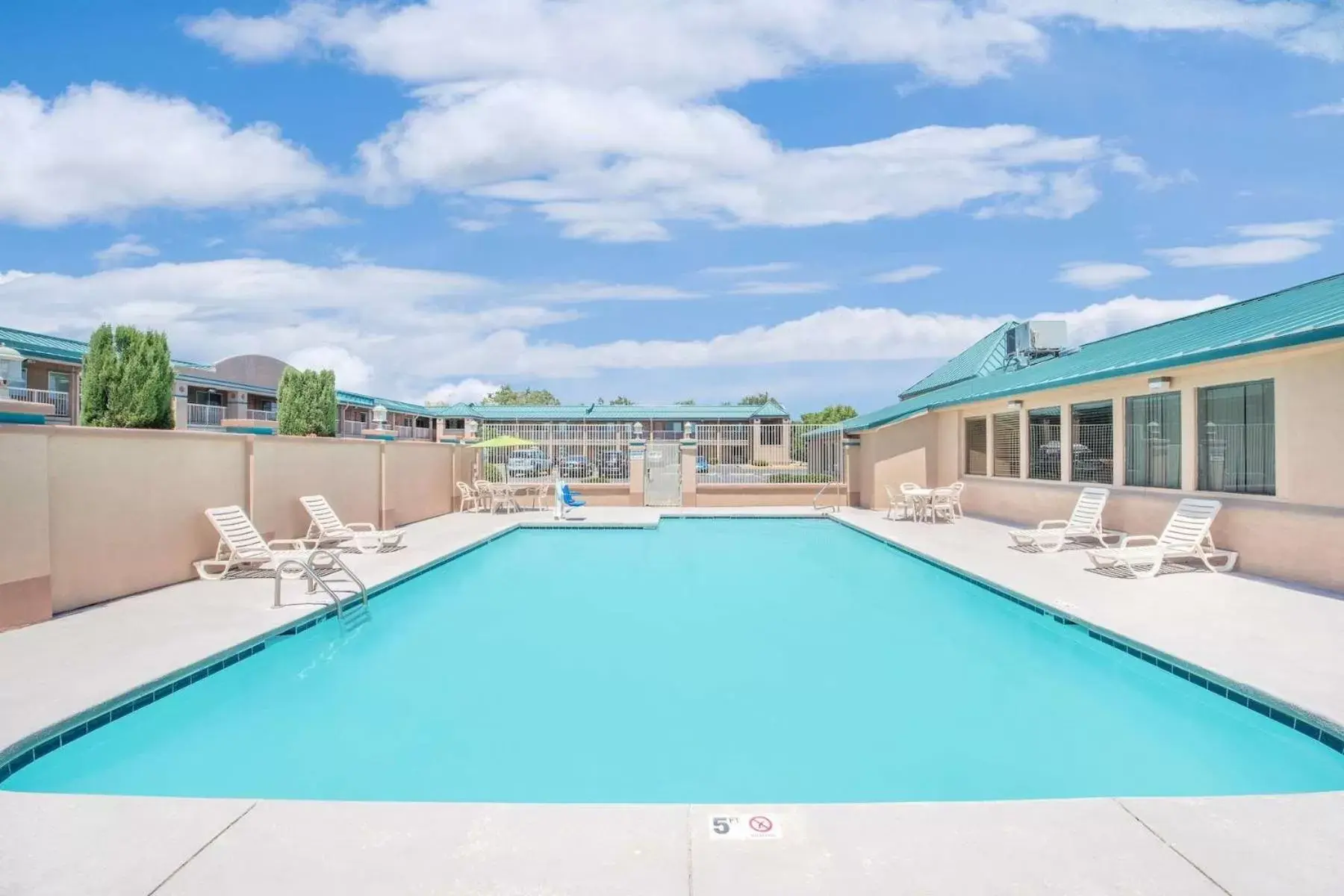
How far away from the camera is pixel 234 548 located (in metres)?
8.74

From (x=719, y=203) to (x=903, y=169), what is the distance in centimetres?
545

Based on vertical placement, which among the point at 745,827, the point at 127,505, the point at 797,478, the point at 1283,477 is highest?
the point at 1283,477

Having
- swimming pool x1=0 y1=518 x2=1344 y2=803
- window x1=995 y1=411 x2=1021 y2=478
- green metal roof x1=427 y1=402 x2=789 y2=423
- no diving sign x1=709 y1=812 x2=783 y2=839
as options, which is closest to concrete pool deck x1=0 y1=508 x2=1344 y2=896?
no diving sign x1=709 y1=812 x2=783 y2=839

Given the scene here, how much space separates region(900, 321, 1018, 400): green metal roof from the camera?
888 inches

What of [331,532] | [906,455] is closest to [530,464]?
[906,455]

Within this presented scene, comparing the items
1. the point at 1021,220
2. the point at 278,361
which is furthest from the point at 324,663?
the point at 278,361

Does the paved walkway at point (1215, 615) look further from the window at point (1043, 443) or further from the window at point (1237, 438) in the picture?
the window at point (1043, 443)

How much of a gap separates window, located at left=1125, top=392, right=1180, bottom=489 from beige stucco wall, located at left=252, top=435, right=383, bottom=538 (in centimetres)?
1257

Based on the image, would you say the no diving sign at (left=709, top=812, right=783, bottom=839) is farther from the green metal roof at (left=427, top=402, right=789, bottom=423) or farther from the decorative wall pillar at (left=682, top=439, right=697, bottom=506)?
the green metal roof at (left=427, top=402, right=789, bottom=423)

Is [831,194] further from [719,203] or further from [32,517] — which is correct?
[32,517]

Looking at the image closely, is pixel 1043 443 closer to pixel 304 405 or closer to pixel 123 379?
pixel 304 405

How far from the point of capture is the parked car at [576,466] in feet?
66.9

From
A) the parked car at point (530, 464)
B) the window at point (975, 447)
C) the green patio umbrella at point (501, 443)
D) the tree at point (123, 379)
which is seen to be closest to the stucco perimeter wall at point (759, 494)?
the window at point (975, 447)

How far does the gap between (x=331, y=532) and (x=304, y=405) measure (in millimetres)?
2992
